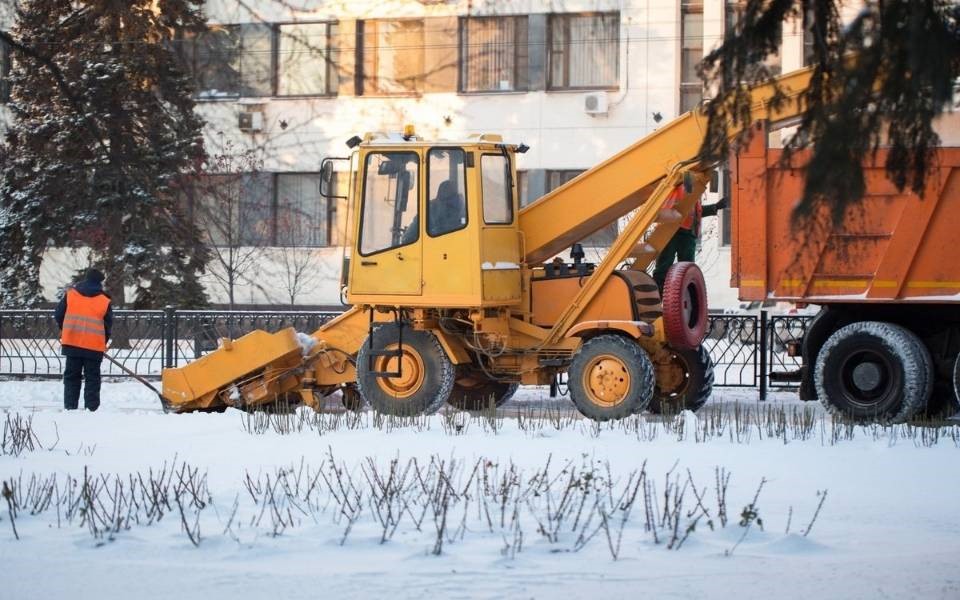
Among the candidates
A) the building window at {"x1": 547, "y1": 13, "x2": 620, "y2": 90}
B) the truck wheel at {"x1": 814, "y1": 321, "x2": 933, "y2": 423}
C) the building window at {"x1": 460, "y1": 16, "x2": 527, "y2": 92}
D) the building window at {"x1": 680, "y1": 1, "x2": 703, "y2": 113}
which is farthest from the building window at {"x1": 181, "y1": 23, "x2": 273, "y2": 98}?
the truck wheel at {"x1": 814, "y1": 321, "x2": 933, "y2": 423}

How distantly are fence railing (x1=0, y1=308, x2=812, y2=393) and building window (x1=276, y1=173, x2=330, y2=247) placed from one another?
38.9ft

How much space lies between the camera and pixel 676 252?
1670 centimetres

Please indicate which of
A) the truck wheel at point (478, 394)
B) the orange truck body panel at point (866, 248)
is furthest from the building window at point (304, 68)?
the orange truck body panel at point (866, 248)

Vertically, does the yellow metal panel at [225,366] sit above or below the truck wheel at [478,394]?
above

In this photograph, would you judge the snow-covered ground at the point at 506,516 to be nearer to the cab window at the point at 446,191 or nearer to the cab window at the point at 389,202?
the cab window at the point at 446,191

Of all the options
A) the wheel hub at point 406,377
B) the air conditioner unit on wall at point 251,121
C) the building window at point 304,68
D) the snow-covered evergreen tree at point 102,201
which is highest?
the building window at point 304,68

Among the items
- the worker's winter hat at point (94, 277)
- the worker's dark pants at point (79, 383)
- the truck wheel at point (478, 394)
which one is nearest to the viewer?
the truck wheel at point (478, 394)

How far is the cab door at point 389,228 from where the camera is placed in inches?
607

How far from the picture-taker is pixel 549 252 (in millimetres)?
16156

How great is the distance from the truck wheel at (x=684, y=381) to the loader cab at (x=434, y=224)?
5.86 feet

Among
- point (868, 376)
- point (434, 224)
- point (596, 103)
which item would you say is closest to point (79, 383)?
point (434, 224)

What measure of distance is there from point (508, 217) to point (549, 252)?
73 centimetres

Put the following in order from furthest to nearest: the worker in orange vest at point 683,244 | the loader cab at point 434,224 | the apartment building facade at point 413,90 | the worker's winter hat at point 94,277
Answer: the apartment building facade at point 413,90
the worker's winter hat at point 94,277
the worker in orange vest at point 683,244
the loader cab at point 434,224

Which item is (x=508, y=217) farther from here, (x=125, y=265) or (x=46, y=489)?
(x=125, y=265)
